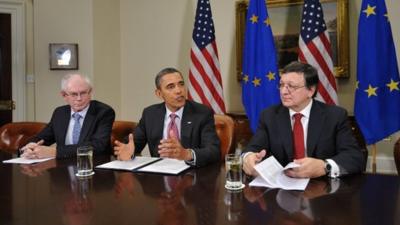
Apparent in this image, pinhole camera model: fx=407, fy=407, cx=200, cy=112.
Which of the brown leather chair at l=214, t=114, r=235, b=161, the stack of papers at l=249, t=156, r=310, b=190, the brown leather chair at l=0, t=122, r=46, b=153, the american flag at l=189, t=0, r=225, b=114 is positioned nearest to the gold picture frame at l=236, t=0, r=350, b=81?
the american flag at l=189, t=0, r=225, b=114

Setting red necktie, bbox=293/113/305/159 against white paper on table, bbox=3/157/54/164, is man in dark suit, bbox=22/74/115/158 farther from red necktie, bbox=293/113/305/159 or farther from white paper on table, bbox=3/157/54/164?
red necktie, bbox=293/113/305/159

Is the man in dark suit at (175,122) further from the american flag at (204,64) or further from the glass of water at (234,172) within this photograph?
the american flag at (204,64)

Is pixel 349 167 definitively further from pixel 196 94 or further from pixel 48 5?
pixel 48 5

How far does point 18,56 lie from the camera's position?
4941 millimetres

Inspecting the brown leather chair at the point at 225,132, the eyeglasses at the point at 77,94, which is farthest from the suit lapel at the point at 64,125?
the brown leather chair at the point at 225,132

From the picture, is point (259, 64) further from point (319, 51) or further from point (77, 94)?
point (77, 94)

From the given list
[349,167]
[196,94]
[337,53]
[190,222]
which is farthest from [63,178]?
[337,53]

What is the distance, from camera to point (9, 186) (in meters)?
1.65

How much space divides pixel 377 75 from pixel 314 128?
5.80 feet

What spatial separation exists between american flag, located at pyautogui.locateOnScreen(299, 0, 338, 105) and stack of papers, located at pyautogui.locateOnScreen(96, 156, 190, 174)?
2038 millimetres

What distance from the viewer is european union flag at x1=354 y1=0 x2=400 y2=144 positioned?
3412mm

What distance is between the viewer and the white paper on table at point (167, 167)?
1854 mm

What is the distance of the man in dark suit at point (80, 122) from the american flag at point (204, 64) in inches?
68.8

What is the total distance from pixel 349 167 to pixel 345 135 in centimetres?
22
